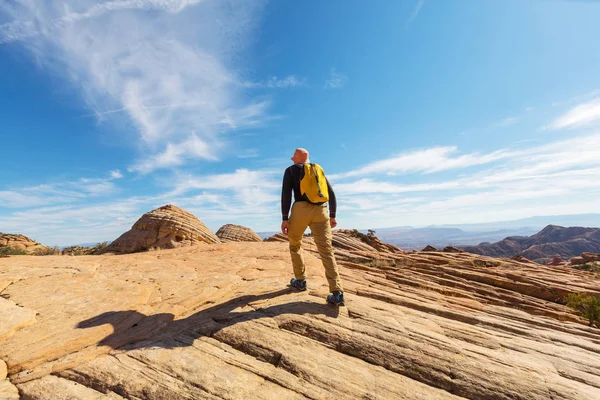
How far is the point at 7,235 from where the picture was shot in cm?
3070

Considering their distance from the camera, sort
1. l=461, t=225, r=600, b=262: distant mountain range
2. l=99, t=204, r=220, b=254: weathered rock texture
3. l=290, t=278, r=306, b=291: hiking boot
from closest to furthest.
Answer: l=290, t=278, r=306, b=291: hiking boot
l=99, t=204, r=220, b=254: weathered rock texture
l=461, t=225, r=600, b=262: distant mountain range

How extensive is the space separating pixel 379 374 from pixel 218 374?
285 cm

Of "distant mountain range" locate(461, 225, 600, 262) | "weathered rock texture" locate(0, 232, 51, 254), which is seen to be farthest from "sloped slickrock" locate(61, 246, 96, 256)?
"distant mountain range" locate(461, 225, 600, 262)

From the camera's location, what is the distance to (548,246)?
385ft

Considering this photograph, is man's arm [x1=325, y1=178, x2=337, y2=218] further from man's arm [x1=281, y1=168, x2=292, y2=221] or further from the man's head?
man's arm [x1=281, y1=168, x2=292, y2=221]

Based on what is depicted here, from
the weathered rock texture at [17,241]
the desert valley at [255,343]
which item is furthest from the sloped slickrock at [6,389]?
the weathered rock texture at [17,241]

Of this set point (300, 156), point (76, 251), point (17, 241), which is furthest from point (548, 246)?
point (17, 241)

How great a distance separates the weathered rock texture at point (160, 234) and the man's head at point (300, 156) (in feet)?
56.6

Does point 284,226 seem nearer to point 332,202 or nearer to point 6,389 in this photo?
point 332,202

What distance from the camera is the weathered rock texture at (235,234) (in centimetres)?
3310

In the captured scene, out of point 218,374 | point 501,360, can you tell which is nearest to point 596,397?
point 501,360

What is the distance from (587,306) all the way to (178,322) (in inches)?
636

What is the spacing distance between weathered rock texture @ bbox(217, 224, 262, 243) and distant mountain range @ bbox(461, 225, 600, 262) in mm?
96070

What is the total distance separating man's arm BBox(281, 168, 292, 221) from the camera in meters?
7.55
